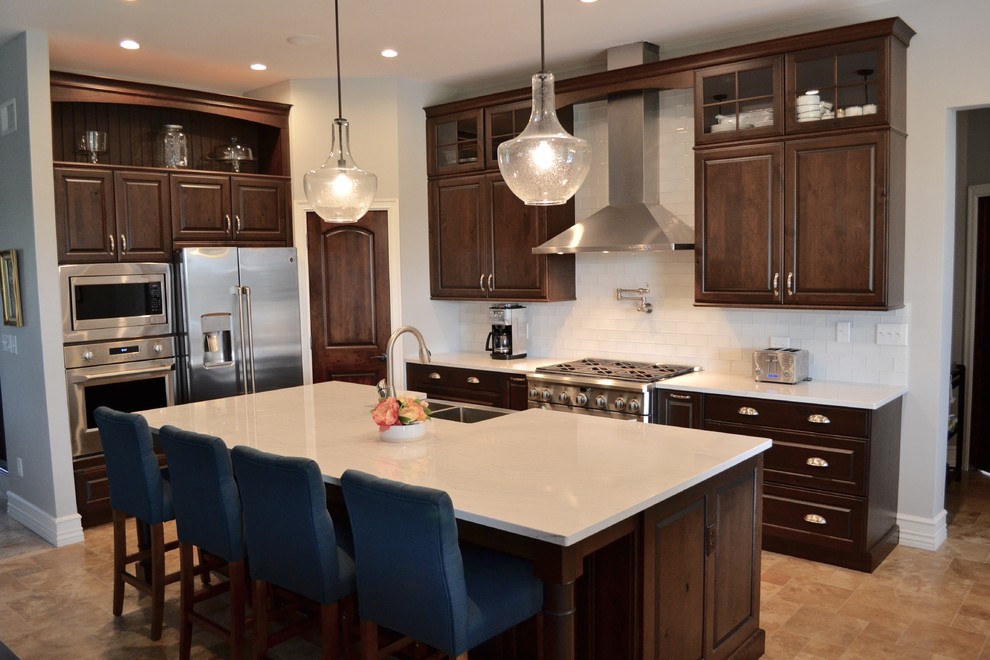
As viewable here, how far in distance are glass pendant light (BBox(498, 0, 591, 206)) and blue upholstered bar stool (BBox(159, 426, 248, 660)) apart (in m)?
1.45

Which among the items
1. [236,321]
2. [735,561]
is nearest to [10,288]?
[236,321]

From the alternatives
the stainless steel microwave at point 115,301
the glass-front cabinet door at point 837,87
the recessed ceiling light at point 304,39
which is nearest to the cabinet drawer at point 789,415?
the glass-front cabinet door at point 837,87

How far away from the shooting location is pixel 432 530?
2182 mm

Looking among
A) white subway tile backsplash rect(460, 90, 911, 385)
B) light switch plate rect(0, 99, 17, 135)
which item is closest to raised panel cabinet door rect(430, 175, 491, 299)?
white subway tile backsplash rect(460, 90, 911, 385)

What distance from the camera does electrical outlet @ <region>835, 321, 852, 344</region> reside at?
4648 millimetres

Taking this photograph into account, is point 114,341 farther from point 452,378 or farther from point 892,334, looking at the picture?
point 892,334

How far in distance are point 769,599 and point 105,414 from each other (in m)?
3.15

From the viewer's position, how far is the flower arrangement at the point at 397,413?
125 inches

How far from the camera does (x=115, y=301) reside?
5.13 metres

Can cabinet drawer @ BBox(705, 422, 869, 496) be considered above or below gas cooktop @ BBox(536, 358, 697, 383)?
below

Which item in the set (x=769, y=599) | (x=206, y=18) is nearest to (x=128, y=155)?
(x=206, y=18)

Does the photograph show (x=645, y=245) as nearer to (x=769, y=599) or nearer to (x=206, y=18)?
(x=769, y=599)

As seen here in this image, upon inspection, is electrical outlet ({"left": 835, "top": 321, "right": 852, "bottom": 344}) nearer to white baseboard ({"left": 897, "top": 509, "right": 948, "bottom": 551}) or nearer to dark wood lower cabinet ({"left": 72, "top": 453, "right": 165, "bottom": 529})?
white baseboard ({"left": 897, "top": 509, "right": 948, "bottom": 551})

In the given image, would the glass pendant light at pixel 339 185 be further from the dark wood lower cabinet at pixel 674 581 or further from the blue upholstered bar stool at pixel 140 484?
the dark wood lower cabinet at pixel 674 581
